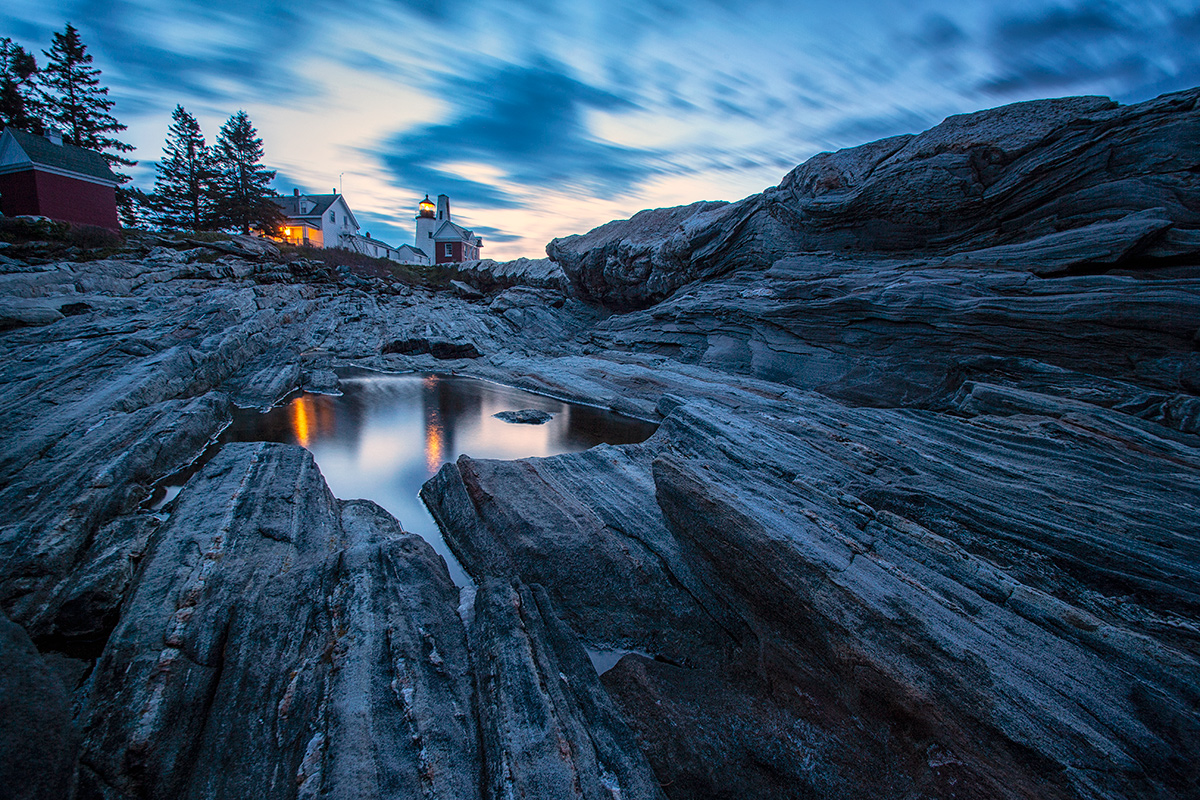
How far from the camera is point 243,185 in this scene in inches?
1927

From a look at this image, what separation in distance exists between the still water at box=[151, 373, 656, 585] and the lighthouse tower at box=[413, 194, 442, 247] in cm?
6941

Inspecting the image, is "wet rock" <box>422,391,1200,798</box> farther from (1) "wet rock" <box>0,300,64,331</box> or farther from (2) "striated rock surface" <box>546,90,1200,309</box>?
(1) "wet rock" <box>0,300,64,331</box>

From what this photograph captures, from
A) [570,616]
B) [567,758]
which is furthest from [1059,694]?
[570,616]

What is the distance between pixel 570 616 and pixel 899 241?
58.5ft

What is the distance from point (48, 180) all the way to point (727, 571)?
160 ft

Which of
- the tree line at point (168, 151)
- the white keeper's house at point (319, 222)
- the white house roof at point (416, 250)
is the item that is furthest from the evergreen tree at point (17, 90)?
the white house roof at point (416, 250)

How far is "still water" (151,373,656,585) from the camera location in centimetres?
1081

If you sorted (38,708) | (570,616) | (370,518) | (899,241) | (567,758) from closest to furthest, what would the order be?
(38,708)
(567,758)
(570,616)
(370,518)
(899,241)

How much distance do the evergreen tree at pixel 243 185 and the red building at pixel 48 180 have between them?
1294cm

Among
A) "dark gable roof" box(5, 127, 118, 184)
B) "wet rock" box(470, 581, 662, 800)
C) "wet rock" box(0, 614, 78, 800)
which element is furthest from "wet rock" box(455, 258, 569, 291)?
"wet rock" box(0, 614, 78, 800)

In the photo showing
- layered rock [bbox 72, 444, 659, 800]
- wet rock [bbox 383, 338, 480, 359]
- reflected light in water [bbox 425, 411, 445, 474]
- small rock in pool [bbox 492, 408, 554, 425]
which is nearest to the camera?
layered rock [bbox 72, 444, 659, 800]

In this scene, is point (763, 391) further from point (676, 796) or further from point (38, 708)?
point (38, 708)

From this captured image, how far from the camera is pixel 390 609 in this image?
16.1 feet

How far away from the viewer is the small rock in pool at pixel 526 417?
16.3 meters
